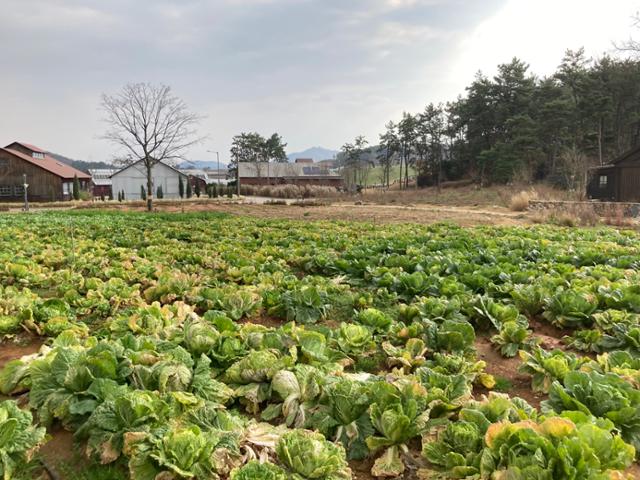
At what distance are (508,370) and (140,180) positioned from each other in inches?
2544

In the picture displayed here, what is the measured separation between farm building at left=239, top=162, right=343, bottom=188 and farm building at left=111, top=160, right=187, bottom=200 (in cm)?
1405

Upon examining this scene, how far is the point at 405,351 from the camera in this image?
12.3 ft

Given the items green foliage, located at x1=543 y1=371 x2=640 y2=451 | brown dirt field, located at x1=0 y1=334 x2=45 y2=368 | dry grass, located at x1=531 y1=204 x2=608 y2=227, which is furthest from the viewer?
dry grass, located at x1=531 y1=204 x2=608 y2=227

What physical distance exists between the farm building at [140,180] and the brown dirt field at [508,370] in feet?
201

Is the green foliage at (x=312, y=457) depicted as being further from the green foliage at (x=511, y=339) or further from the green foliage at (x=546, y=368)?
the green foliage at (x=511, y=339)

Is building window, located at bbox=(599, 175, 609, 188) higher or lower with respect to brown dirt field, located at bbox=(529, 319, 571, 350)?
higher

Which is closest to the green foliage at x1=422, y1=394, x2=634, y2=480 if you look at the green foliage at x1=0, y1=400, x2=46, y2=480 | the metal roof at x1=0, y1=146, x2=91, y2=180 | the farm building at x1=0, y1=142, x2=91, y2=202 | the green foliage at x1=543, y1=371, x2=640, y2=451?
the green foliage at x1=543, y1=371, x2=640, y2=451

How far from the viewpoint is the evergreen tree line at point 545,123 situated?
44219mm

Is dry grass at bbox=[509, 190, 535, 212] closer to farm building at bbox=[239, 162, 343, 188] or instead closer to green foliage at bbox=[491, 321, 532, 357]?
green foliage at bbox=[491, 321, 532, 357]

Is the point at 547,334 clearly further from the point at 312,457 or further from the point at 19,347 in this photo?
the point at 19,347

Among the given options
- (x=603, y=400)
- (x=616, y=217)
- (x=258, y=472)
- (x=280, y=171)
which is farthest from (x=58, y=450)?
(x=280, y=171)

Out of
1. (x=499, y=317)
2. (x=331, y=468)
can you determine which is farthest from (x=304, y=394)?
(x=499, y=317)

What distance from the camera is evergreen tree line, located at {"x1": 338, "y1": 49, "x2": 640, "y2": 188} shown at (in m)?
44.2

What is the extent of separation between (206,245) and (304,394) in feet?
24.8
